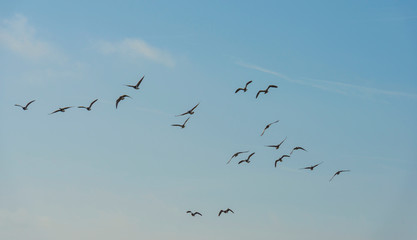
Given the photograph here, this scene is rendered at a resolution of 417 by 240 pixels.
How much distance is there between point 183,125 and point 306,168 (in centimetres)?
2297

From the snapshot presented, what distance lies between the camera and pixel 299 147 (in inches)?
4756

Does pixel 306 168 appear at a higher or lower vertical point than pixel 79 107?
higher

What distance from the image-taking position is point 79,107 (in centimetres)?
11144

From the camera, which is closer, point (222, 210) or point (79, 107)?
point (79, 107)

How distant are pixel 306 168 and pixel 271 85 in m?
18.4

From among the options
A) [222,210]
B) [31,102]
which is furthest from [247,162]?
[31,102]

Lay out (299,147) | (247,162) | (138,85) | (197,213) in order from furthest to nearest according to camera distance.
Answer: (197,213)
(247,162)
(299,147)
(138,85)

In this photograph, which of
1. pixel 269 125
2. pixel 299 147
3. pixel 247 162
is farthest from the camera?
pixel 247 162

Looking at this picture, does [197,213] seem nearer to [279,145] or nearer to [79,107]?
[279,145]

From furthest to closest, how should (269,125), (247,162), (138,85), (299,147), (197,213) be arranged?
(197,213)
(247,162)
(299,147)
(269,125)
(138,85)

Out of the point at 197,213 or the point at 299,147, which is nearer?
the point at 299,147

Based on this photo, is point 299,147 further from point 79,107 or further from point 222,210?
point 79,107

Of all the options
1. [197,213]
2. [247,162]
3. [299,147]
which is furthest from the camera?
[197,213]

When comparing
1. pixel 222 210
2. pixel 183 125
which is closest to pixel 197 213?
pixel 222 210
